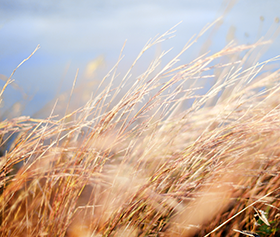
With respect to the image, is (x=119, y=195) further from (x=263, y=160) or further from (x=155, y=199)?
(x=263, y=160)

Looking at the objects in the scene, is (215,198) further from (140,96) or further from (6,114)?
(6,114)

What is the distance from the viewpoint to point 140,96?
0.64 metres

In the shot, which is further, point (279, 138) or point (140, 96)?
point (279, 138)

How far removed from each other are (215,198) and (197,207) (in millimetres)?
70

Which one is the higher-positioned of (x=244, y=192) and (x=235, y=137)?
(x=235, y=137)

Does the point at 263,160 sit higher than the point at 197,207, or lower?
higher

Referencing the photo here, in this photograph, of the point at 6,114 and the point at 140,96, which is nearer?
the point at 140,96

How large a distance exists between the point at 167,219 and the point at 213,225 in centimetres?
17

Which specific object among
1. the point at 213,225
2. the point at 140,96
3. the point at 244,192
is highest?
the point at 140,96

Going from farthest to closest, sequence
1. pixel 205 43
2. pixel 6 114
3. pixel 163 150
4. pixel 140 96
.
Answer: pixel 205 43 < pixel 6 114 < pixel 163 150 < pixel 140 96

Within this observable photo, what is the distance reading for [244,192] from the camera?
0.74 m

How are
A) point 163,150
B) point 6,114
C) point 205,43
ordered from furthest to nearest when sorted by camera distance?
1. point 205,43
2. point 6,114
3. point 163,150

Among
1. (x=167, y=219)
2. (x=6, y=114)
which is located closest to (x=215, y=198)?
(x=167, y=219)

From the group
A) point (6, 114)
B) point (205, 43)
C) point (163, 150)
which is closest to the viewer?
point (163, 150)
